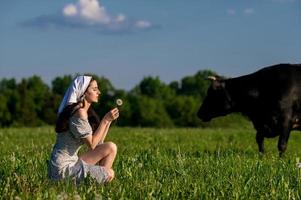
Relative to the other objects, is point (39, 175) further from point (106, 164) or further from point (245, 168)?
point (245, 168)

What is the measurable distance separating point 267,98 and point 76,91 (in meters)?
9.18

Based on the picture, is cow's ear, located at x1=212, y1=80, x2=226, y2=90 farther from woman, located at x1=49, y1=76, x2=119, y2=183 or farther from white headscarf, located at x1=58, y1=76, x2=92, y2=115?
white headscarf, located at x1=58, y1=76, x2=92, y2=115

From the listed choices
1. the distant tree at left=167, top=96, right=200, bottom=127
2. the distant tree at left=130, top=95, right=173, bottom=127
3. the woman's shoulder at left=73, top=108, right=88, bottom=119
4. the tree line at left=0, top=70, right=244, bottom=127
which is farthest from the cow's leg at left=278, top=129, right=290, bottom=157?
the distant tree at left=130, top=95, right=173, bottom=127

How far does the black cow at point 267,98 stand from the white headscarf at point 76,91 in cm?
815

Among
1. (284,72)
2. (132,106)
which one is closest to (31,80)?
(132,106)

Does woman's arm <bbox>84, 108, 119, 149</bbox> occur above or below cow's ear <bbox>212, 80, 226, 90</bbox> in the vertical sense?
below

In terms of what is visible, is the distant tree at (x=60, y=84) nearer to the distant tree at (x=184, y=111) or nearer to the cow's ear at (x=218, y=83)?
the distant tree at (x=184, y=111)

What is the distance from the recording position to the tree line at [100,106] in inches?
3848

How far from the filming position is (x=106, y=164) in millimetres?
8258

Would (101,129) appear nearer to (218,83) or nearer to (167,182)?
(167,182)

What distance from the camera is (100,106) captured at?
101250 mm

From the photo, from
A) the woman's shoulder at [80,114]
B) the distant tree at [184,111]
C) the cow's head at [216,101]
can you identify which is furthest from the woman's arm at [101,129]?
the distant tree at [184,111]

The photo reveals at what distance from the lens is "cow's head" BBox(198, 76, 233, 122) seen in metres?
17.5

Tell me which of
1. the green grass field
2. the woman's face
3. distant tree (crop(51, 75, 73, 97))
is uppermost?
distant tree (crop(51, 75, 73, 97))
